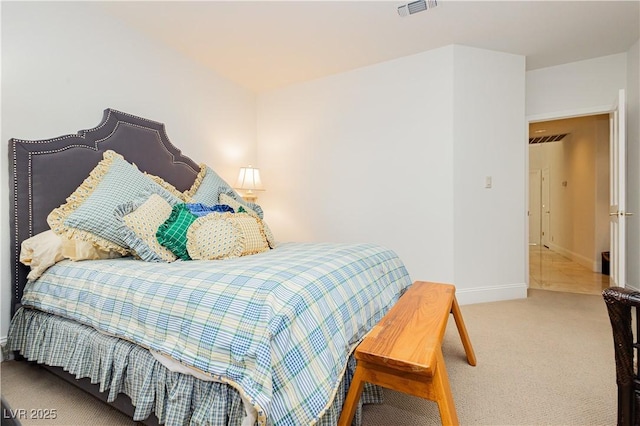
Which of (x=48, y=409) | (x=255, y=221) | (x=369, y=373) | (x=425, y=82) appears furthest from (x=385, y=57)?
(x=48, y=409)

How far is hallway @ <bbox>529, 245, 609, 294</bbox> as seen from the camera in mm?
3646

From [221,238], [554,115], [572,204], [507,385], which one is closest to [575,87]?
[554,115]

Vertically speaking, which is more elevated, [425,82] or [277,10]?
[277,10]

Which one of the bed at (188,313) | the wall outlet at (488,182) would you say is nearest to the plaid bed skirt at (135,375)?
the bed at (188,313)

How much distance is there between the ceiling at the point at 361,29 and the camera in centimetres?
244

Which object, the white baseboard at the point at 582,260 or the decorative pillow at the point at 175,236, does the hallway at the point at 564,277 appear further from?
the decorative pillow at the point at 175,236

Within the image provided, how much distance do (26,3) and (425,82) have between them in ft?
10.3

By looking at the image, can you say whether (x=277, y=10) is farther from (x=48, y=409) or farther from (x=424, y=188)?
(x=48, y=409)

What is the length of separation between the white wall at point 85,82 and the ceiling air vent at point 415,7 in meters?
2.06

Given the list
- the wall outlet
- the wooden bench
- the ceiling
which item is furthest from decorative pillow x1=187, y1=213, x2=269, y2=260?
the wall outlet

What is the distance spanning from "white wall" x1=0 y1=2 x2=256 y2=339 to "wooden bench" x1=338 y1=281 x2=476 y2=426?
2195 mm

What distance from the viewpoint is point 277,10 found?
8.09 feet

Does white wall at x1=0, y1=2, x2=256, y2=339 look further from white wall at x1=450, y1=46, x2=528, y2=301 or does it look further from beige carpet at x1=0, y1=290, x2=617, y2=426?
white wall at x1=450, y1=46, x2=528, y2=301

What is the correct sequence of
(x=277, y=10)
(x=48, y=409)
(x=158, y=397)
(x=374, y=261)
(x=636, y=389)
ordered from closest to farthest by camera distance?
(x=636, y=389) → (x=158, y=397) → (x=48, y=409) → (x=374, y=261) → (x=277, y=10)
